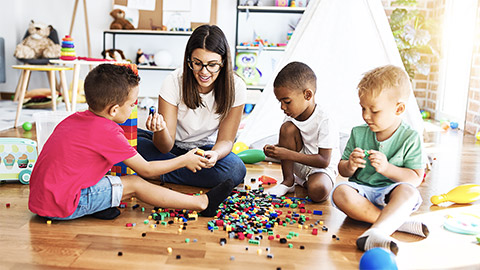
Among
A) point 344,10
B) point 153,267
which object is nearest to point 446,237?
point 153,267

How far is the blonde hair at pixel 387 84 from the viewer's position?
1.61 meters

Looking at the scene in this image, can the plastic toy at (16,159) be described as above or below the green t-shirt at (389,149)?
below

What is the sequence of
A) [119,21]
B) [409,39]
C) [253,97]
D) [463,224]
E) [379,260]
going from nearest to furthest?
[379,260], [463,224], [409,39], [253,97], [119,21]

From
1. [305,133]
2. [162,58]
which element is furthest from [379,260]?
[162,58]

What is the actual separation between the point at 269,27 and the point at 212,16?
29.0 inches

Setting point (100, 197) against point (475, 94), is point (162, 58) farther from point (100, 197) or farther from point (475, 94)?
point (100, 197)

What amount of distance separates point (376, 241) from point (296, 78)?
80 cm

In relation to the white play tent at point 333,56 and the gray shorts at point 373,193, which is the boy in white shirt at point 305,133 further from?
the white play tent at point 333,56

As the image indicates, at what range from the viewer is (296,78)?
75.2 inches

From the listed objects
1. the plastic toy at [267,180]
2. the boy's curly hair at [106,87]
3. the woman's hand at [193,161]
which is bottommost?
the plastic toy at [267,180]

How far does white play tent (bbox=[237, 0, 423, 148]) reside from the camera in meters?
2.99

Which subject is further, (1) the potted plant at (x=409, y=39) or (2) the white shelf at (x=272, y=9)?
(2) the white shelf at (x=272, y=9)

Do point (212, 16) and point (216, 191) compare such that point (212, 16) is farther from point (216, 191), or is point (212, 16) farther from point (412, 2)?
point (216, 191)

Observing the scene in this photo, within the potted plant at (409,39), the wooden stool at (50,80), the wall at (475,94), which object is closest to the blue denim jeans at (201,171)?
the wooden stool at (50,80)
